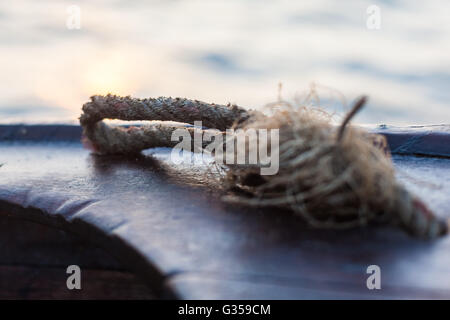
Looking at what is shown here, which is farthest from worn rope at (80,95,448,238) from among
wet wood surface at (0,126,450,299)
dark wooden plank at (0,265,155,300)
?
dark wooden plank at (0,265,155,300)

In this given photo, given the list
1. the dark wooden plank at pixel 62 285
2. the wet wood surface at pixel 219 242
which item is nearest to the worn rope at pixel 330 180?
the wet wood surface at pixel 219 242

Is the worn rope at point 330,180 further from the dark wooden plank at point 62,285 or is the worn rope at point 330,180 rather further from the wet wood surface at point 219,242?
the dark wooden plank at point 62,285

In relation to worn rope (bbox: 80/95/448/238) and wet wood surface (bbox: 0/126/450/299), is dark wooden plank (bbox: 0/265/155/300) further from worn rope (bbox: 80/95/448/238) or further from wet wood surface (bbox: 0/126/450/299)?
worn rope (bbox: 80/95/448/238)

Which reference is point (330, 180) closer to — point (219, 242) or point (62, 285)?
point (219, 242)

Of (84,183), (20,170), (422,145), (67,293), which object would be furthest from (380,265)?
(20,170)

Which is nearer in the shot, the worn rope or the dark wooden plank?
the worn rope

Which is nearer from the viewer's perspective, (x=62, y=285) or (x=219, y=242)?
(x=219, y=242)

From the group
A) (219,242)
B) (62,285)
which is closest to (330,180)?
(219,242)

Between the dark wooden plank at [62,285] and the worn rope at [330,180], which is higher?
the worn rope at [330,180]

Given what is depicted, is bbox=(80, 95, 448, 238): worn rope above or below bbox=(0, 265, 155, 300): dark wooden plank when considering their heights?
above
